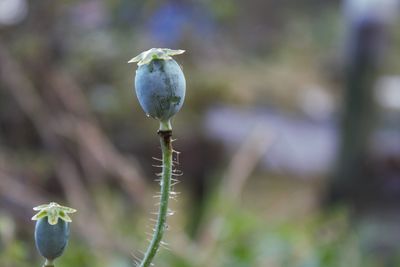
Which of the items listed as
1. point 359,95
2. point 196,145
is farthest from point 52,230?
point 359,95

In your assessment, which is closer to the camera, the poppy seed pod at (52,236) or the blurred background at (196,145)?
the poppy seed pod at (52,236)

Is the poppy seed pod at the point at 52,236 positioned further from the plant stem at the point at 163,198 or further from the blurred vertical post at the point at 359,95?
the blurred vertical post at the point at 359,95

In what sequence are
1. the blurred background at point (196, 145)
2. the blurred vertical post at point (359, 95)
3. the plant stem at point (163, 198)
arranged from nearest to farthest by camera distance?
the plant stem at point (163, 198), the blurred background at point (196, 145), the blurred vertical post at point (359, 95)

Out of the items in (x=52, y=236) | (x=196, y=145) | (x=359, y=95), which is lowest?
(x=52, y=236)

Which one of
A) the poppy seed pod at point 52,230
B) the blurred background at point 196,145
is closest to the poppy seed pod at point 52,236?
the poppy seed pod at point 52,230

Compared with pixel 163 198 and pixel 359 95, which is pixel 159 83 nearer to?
pixel 163 198

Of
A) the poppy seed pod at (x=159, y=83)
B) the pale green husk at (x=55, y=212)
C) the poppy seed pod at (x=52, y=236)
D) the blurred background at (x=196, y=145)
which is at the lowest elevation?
the poppy seed pod at (x=52, y=236)

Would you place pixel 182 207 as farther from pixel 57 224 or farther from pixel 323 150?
pixel 57 224

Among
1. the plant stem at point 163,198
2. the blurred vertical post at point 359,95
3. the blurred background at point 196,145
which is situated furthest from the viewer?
A: the blurred vertical post at point 359,95

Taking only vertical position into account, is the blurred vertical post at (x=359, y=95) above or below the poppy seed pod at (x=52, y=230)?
above
